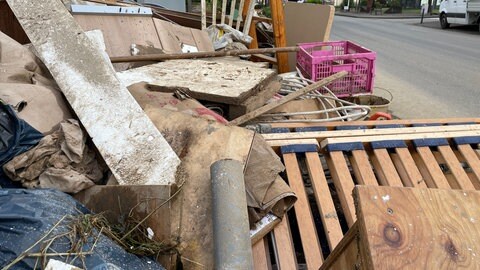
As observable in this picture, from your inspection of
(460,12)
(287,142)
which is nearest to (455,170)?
(287,142)

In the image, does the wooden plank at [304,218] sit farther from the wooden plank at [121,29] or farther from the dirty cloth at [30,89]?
the wooden plank at [121,29]

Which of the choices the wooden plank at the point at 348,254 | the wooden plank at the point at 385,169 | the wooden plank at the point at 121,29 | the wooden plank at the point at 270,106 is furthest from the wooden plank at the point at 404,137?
the wooden plank at the point at 121,29

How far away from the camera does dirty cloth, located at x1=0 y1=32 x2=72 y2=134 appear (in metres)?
2.07

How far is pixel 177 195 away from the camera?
6.26 ft

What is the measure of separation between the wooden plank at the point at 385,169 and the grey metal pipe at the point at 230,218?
101cm

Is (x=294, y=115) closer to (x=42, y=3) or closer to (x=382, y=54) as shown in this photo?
(x=42, y=3)

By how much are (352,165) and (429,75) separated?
5196 mm

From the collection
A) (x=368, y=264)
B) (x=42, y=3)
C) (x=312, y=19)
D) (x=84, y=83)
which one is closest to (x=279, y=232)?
(x=368, y=264)

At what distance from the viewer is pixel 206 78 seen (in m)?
3.23

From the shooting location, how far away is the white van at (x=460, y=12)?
13031mm

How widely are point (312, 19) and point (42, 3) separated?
379cm

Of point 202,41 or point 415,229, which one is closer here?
point 415,229

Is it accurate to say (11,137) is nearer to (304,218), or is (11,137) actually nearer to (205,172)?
(205,172)

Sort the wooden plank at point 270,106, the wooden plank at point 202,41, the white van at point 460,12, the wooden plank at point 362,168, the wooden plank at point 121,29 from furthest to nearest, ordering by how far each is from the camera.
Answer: the white van at point 460,12, the wooden plank at point 202,41, the wooden plank at point 121,29, the wooden plank at point 270,106, the wooden plank at point 362,168
